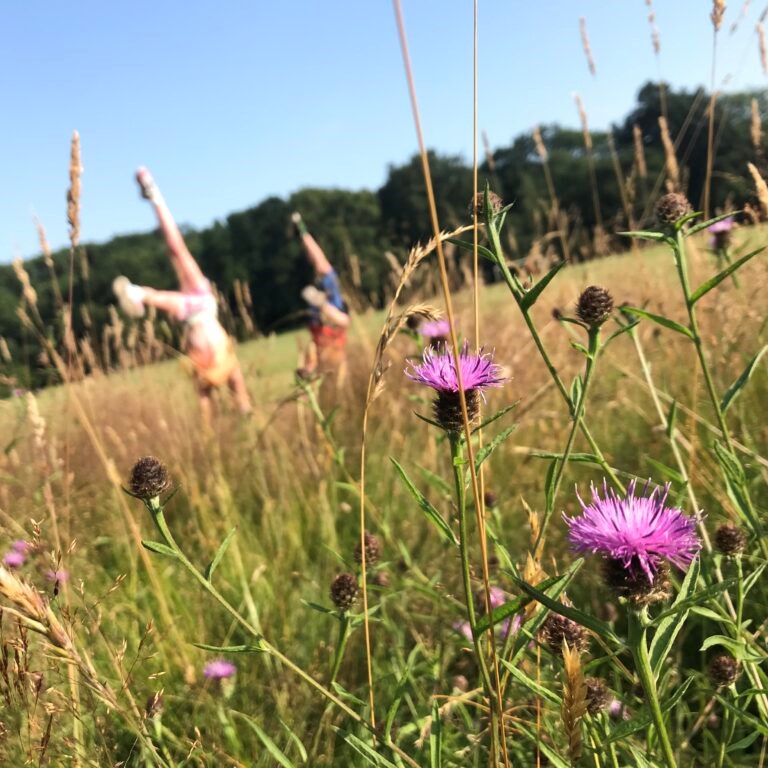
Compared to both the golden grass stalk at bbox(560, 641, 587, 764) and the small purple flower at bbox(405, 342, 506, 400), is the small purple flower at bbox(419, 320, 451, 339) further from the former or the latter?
the golden grass stalk at bbox(560, 641, 587, 764)

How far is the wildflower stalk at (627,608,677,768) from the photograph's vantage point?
62 centimetres

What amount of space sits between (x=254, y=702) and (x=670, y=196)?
53.3 inches

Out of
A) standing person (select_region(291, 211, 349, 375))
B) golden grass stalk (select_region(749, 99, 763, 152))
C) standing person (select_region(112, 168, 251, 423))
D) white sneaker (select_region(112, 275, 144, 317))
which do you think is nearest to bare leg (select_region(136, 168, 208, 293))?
standing person (select_region(112, 168, 251, 423))

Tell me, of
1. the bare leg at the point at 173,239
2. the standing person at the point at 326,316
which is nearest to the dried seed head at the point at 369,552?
the standing person at the point at 326,316

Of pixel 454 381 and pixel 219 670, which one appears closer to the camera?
pixel 454 381

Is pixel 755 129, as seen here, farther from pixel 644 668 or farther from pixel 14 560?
pixel 14 560

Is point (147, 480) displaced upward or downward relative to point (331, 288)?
downward

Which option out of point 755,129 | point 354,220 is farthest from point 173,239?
point 354,220

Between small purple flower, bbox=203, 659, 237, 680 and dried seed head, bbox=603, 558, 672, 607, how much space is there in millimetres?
1038

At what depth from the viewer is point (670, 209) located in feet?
3.40

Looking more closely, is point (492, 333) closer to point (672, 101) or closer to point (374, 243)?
point (672, 101)

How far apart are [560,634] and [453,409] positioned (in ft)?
1.13

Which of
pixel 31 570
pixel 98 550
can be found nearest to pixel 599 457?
pixel 31 570

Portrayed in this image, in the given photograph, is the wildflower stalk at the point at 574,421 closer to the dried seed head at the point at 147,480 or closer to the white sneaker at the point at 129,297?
the dried seed head at the point at 147,480
